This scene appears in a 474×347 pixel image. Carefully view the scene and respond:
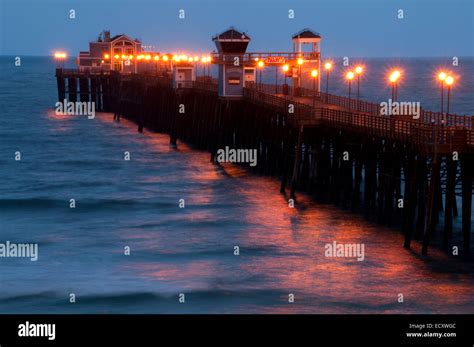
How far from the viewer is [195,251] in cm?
4053

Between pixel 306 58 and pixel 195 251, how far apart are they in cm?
3060

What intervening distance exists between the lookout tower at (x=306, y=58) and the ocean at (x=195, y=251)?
8.50 meters

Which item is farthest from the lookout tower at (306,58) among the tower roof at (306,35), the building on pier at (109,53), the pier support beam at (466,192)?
the building on pier at (109,53)

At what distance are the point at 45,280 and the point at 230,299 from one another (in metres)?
7.05

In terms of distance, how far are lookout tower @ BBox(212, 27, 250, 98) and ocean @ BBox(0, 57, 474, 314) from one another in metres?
5.03

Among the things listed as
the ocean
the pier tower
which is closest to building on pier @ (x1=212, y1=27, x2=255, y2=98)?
the ocean

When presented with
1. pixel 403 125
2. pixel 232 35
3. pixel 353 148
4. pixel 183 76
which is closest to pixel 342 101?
pixel 232 35

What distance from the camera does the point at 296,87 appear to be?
2611 inches

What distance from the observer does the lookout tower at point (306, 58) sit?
68.6m

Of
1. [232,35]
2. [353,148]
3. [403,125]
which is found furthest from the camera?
[232,35]

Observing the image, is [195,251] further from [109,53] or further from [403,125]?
[109,53]

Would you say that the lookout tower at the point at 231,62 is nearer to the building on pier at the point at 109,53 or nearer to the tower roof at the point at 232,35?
the tower roof at the point at 232,35
